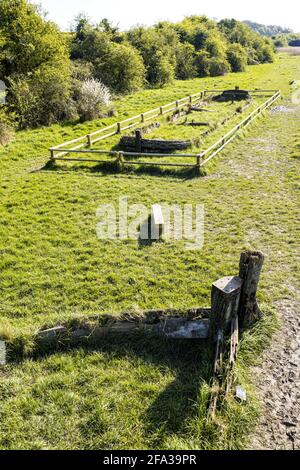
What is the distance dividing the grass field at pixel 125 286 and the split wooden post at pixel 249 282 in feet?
0.75

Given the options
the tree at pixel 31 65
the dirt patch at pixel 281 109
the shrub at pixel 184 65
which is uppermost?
the shrub at pixel 184 65

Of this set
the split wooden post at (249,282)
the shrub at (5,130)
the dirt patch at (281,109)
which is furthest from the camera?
the dirt patch at (281,109)

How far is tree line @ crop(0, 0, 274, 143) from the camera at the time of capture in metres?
17.9

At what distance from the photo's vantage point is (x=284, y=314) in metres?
5.85

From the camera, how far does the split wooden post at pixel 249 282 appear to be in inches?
200

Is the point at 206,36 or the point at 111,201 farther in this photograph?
the point at 206,36

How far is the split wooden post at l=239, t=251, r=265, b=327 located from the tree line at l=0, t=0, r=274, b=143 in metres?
14.2

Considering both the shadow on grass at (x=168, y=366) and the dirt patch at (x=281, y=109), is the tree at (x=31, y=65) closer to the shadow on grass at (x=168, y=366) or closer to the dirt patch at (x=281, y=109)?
the dirt patch at (x=281, y=109)

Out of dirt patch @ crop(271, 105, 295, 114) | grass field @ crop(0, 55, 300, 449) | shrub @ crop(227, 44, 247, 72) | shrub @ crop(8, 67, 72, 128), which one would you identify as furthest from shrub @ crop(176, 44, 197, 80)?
grass field @ crop(0, 55, 300, 449)

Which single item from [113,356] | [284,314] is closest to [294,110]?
[284,314]

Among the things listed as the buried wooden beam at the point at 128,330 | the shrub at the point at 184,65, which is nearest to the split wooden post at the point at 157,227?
the buried wooden beam at the point at 128,330

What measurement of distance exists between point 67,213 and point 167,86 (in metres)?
28.3

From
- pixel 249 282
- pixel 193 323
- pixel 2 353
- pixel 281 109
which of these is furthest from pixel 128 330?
pixel 281 109

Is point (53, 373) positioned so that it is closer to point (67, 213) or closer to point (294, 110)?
point (67, 213)
